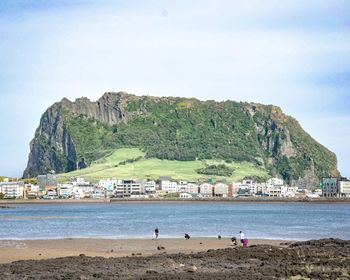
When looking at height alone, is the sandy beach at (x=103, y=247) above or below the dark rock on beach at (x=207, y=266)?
below

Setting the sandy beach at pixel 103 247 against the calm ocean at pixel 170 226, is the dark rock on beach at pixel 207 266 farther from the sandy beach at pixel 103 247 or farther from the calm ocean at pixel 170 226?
the calm ocean at pixel 170 226

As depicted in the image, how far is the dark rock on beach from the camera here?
103 feet

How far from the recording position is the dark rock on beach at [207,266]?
31500mm

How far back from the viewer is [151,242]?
2216 inches

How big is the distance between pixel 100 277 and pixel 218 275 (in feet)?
17.7

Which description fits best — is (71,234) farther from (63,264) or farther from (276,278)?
(276,278)

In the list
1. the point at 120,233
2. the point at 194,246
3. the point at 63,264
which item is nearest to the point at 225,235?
the point at 120,233

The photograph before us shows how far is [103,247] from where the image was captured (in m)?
51.6

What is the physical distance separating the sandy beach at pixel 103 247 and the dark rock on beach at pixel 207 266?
5960mm

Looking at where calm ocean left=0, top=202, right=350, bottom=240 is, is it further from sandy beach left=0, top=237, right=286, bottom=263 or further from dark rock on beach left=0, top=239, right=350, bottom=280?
dark rock on beach left=0, top=239, right=350, bottom=280

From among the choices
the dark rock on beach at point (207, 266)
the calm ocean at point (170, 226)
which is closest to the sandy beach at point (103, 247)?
the dark rock on beach at point (207, 266)

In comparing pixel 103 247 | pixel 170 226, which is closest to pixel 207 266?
pixel 103 247

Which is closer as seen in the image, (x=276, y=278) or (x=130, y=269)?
(x=276, y=278)

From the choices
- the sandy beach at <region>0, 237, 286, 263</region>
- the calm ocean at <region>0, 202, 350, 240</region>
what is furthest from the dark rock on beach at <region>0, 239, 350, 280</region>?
the calm ocean at <region>0, 202, 350, 240</region>
